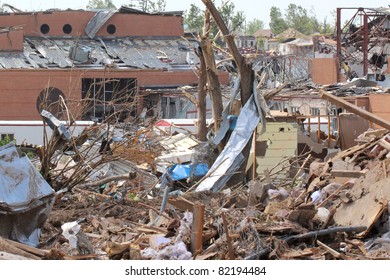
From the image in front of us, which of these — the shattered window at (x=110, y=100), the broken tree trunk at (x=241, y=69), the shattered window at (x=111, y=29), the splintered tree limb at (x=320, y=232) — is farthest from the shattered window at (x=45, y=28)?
the splintered tree limb at (x=320, y=232)

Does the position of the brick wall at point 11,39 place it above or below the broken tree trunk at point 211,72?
above

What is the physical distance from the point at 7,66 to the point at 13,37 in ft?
5.21

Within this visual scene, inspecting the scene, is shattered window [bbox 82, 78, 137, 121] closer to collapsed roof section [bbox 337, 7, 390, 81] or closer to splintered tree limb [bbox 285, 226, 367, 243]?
splintered tree limb [bbox 285, 226, 367, 243]

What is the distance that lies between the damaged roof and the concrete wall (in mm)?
398

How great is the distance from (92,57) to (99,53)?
0.92 metres

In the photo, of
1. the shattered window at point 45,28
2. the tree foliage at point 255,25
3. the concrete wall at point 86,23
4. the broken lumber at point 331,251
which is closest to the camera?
the broken lumber at point 331,251

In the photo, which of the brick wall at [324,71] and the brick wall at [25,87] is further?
the brick wall at [324,71]

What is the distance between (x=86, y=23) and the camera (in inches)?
1679

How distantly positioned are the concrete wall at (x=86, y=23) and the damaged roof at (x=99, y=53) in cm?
40

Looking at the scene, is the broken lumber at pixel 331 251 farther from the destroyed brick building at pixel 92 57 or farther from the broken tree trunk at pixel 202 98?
the destroyed brick building at pixel 92 57

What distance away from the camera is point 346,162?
12.4 meters

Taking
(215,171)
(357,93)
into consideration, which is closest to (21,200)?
(215,171)

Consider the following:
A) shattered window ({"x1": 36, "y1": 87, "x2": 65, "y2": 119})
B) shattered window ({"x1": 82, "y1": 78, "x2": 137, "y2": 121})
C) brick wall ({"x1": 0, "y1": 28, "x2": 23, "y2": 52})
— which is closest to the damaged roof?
brick wall ({"x1": 0, "y1": 28, "x2": 23, "y2": 52})

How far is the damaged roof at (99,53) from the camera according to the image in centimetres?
3903
